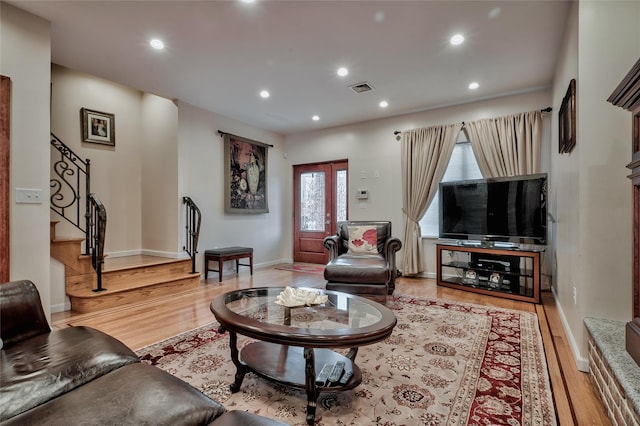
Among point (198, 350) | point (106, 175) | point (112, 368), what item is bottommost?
point (198, 350)

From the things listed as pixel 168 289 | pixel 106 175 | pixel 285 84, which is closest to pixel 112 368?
pixel 168 289

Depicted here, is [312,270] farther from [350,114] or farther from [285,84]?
[285,84]

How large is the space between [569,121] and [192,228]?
4.58 m

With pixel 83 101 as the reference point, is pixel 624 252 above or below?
below

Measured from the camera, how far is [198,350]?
2.31 meters

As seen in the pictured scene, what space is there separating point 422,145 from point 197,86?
340 centimetres

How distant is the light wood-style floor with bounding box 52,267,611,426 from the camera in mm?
1723

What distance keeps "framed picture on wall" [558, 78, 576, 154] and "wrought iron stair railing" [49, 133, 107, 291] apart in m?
4.39

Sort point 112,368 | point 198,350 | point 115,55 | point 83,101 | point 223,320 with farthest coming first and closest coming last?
1. point 83,101
2. point 115,55
3. point 198,350
4. point 223,320
5. point 112,368

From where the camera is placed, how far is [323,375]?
1662 millimetres

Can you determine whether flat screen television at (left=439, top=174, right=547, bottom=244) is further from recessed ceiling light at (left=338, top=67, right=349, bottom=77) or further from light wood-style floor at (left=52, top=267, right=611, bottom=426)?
recessed ceiling light at (left=338, top=67, right=349, bottom=77)

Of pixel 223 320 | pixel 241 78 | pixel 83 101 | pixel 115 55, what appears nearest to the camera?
pixel 223 320

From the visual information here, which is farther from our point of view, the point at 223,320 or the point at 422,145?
the point at 422,145

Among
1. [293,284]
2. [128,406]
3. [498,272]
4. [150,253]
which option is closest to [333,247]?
[293,284]
